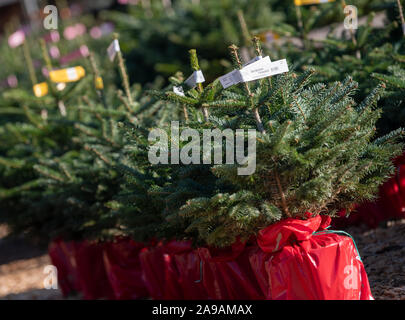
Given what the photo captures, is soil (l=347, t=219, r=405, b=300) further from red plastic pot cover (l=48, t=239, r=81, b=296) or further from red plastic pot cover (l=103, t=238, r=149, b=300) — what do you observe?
red plastic pot cover (l=48, t=239, r=81, b=296)

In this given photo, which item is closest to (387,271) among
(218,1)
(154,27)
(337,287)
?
(337,287)

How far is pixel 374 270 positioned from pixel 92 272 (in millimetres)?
3142

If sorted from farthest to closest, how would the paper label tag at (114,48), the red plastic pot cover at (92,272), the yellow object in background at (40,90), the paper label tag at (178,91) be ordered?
the yellow object in background at (40,90)
the red plastic pot cover at (92,272)
the paper label tag at (114,48)
the paper label tag at (178,91)

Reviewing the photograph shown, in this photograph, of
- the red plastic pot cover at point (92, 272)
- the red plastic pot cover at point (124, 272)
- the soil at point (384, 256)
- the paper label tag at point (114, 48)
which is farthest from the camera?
the red plastic pot cover at point (92, 272)

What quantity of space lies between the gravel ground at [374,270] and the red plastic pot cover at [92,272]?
2.70ft

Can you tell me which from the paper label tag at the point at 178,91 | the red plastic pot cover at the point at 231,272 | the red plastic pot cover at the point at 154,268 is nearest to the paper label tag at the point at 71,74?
the red plastic pot cover at the point at 154,268

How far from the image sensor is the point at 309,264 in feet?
9.48

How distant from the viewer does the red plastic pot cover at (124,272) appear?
16.4 feet

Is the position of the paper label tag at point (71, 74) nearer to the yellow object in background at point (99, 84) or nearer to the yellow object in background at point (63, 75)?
the yellow object in background at point (63, 75)

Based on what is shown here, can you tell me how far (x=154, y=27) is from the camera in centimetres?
898

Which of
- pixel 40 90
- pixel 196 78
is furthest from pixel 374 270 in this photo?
pixel 40 90

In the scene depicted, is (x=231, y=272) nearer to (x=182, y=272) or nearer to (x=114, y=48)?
(x=182, y=272)
